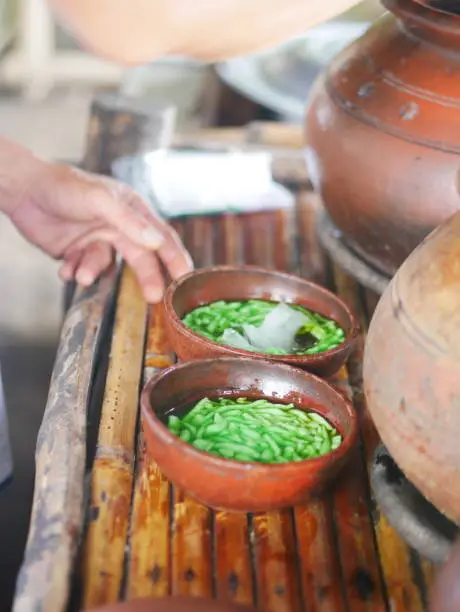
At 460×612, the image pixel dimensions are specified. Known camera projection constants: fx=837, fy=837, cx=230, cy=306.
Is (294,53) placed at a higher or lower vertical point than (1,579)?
higher

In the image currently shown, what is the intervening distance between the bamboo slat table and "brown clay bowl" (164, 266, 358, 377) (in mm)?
111

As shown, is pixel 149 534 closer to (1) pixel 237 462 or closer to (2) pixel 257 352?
(1) pixel 237 462

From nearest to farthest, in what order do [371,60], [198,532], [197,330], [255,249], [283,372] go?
[198,532] < [283,372] < [197,330] < [371,60] < [255,249]

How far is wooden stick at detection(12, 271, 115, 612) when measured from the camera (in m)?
0.94

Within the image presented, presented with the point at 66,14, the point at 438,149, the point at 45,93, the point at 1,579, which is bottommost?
the point at 45,93

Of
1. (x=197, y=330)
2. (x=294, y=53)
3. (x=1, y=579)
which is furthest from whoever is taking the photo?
(x=294, y=53)

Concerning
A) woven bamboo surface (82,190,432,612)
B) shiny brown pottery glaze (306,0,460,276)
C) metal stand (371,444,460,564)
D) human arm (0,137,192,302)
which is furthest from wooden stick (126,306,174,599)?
shiny brown pottery glaze (306,0,460,276)

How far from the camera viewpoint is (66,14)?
3.76ft

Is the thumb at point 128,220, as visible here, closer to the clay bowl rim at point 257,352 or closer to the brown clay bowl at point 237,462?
the clay bowl rim at point 257,352

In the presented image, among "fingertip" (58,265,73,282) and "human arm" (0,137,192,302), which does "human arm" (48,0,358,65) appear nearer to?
"human arm" (0,137,192,302)

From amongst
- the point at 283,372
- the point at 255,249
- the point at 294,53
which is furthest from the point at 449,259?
the point at 294,53

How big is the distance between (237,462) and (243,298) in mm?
516

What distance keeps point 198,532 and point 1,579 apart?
80cm

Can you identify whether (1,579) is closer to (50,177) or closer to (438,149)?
(50,177)
